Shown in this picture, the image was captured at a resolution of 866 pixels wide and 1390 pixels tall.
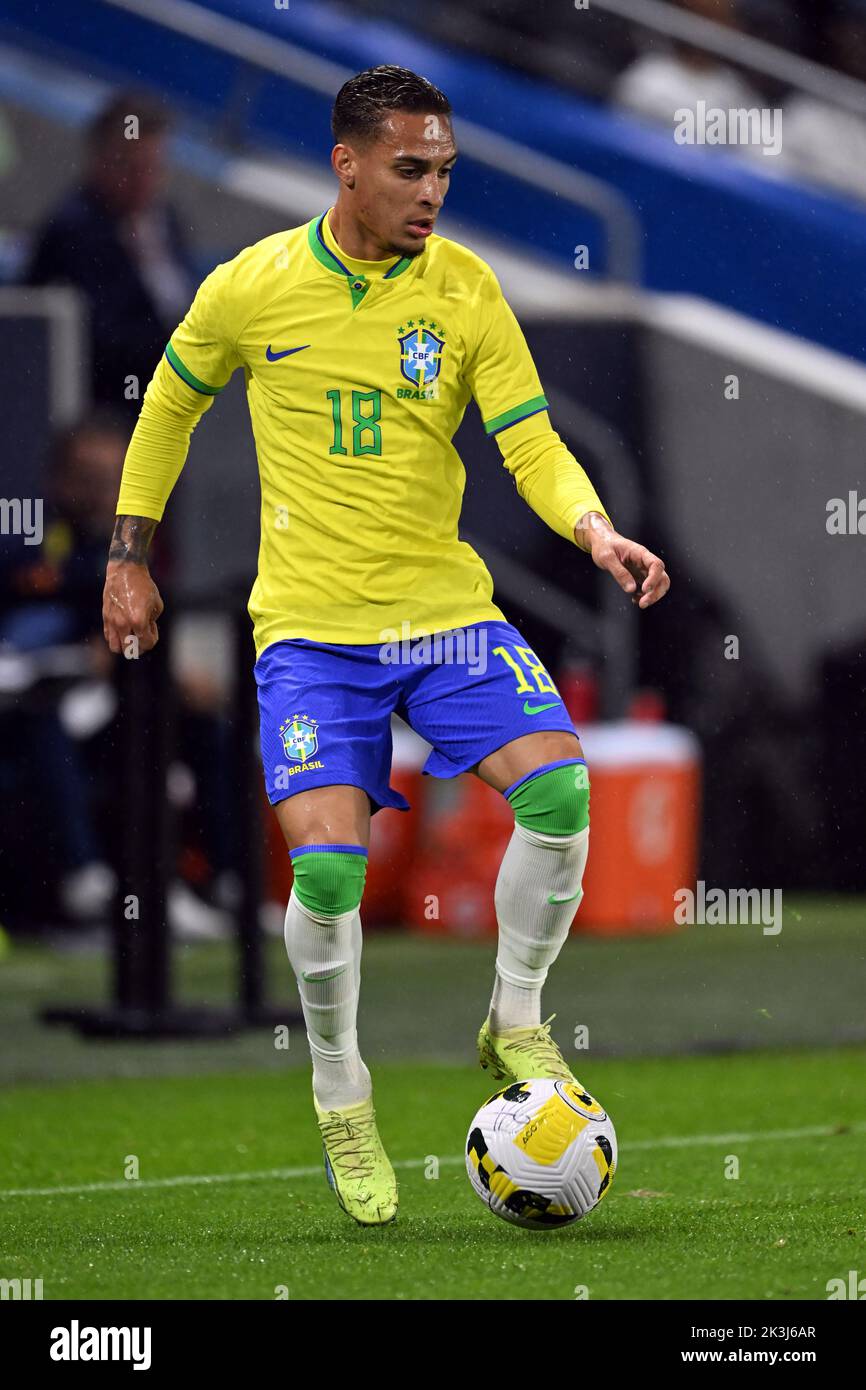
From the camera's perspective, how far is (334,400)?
5.24 meters

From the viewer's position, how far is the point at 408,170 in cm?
512

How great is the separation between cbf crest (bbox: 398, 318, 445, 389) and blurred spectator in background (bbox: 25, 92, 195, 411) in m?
4.17

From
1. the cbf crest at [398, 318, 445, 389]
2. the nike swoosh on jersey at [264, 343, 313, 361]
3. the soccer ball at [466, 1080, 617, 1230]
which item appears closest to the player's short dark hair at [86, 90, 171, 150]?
the nike swoosh on jersey at [264, 343, 313, 361]

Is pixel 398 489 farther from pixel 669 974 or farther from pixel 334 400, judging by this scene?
pixel 669 974

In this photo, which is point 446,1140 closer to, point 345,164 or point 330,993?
point 330,993

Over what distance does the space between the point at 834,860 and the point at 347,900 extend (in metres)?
6.77

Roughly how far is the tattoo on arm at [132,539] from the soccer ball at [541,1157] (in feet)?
4.71

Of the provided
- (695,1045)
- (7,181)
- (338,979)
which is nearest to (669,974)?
(695,1045)

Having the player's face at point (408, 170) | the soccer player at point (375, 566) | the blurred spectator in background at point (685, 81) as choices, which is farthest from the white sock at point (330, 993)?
the blurred spectator in background at point (685, 81)

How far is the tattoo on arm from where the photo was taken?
5426mm

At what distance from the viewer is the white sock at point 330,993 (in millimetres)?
5109

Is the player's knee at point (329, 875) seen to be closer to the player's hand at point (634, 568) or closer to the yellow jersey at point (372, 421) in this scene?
the yellow jersey at point (372, 421)

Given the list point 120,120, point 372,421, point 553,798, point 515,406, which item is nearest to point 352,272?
point 372,421

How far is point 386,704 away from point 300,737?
0.23 metres
